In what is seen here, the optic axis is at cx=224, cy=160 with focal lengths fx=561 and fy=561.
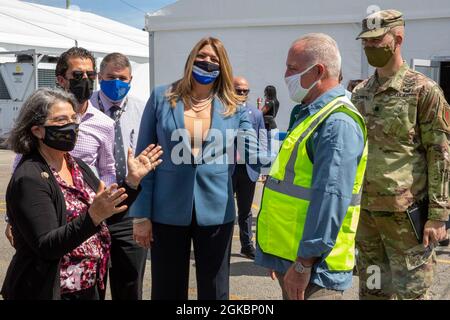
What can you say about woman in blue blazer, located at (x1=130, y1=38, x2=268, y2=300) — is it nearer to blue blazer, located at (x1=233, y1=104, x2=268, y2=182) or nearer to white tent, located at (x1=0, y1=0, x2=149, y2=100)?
blue blazer, located at (x1=233, y1=104, x2=268, y2=182)

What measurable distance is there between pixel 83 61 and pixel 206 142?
1.03 metres

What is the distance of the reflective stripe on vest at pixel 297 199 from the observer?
2434 millimetres

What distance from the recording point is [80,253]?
2574 millimetres

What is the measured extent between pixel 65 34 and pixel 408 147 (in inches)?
846

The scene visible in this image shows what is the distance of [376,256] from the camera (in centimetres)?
335

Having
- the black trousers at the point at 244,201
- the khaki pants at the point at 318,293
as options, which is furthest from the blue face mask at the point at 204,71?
the black trousers at the point at 244,201

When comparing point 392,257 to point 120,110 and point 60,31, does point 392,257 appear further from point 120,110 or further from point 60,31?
point 60,31

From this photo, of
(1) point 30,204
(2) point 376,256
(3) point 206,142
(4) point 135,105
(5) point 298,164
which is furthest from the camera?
(4) point 135,105

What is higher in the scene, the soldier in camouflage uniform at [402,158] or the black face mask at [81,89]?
the black face mask at [81,89]

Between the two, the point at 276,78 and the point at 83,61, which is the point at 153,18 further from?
the point at 83,61

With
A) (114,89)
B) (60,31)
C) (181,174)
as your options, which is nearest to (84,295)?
(181,174)

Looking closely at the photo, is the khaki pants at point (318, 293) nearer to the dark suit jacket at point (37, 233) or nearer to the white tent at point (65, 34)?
the dark suit jacket at point (37, 233)

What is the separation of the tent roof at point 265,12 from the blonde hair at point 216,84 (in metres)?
7.39
